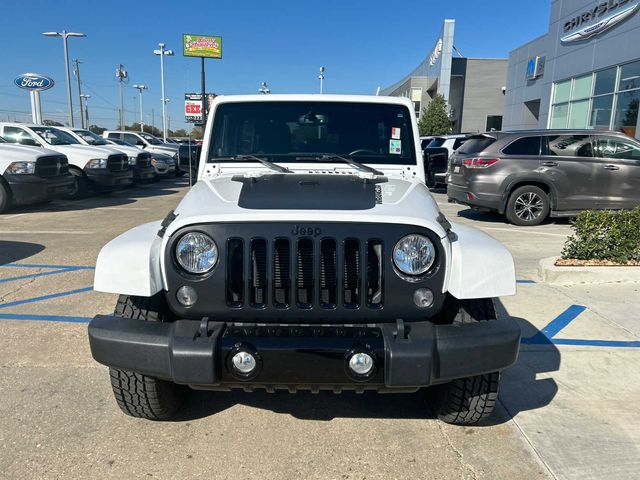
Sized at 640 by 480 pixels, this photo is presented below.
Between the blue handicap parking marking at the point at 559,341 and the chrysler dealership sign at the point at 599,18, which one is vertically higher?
the chrysler dealership sign at the point at 599,18

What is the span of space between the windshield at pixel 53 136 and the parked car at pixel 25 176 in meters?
2.48

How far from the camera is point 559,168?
30.3ft

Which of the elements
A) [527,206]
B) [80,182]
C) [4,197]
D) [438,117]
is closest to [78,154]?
[80,182]

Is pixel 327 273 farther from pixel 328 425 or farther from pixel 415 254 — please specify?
pixel 328 425

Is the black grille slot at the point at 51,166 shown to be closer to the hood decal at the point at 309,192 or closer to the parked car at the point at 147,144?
the parked car at the point at 147,144

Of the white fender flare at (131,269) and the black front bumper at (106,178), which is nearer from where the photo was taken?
the white fender flare at (131,269)

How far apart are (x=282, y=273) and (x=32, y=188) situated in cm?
974

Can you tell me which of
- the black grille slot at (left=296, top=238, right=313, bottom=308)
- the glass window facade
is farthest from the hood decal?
the glass window facade

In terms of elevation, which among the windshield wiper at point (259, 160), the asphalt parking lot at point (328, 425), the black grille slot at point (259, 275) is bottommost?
the asphalt parking lot at point (328, 425)

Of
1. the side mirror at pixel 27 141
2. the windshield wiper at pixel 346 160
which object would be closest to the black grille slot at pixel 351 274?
the windshield wiper at pixel 346 160

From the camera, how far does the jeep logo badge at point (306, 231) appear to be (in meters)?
2.44

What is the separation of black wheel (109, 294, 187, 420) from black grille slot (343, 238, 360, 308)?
1.02 m

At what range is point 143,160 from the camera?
1598 cm

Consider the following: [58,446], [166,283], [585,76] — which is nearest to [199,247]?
[166,283]
